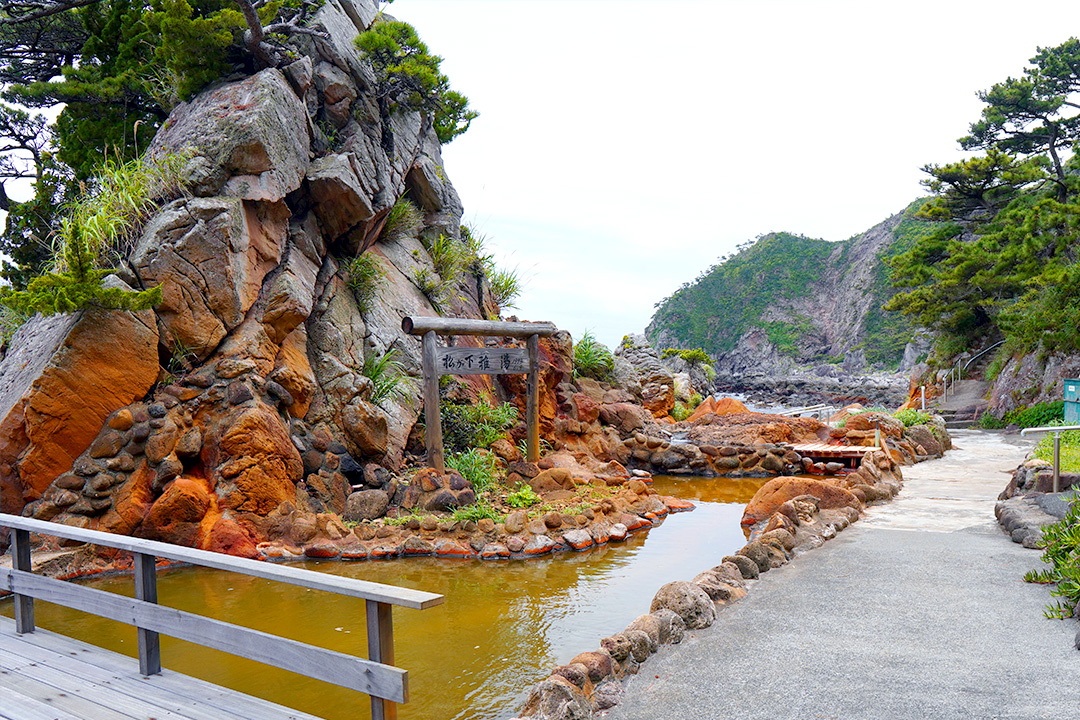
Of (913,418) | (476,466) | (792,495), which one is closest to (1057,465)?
(792,495)

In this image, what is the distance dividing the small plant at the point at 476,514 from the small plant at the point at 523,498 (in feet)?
1.58

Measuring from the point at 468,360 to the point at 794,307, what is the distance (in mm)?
72244

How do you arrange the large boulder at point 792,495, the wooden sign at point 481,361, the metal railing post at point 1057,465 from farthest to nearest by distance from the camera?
the wooden sign at point 481,361, the large boulder at point 792,495, the metal railing post at point 1057,465

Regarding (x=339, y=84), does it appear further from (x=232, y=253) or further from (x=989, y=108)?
(x=989, y=108)

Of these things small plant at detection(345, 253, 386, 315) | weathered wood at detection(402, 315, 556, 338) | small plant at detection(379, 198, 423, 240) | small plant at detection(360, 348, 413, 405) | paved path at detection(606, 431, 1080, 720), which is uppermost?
small plant at detection(379, 198, 423, 240)

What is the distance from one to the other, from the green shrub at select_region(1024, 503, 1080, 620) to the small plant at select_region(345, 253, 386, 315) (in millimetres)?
9417

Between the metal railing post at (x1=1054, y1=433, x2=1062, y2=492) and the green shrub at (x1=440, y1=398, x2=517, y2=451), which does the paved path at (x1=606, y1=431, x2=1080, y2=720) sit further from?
the green shrub at (x1=440, y1=398, x2=517, y2=451)

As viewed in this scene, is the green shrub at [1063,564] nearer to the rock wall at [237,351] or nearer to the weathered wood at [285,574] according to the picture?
the weathered wood at [285,574]

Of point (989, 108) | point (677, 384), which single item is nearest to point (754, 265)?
point (989, 108)

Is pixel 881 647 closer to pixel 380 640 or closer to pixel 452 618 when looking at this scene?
pixel 380 640

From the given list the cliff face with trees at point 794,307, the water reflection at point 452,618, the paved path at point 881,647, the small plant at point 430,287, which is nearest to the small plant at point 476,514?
the water reflection at point 452,618

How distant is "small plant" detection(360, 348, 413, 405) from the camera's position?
428 inches

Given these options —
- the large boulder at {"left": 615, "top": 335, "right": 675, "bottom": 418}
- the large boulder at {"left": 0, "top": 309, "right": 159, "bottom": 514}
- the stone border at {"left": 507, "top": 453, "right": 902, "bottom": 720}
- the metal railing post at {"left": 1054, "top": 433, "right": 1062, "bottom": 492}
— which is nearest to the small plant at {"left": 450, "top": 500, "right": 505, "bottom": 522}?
the stone border at {"left": 507, "top": 453, "right": 902, "bottom": 720}

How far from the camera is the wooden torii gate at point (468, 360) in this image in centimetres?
1038
